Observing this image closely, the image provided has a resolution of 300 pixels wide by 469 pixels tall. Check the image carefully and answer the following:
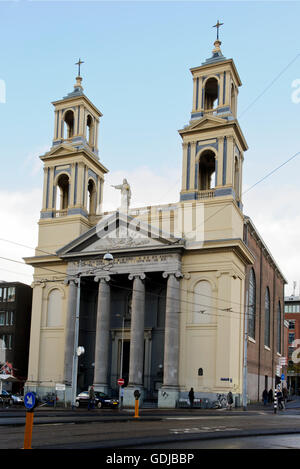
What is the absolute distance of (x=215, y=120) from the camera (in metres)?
51.4

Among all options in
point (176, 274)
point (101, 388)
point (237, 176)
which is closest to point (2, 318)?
point (101, 388)

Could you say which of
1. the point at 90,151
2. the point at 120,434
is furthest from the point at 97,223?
the point at 120,434

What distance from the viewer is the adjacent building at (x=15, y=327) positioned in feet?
210

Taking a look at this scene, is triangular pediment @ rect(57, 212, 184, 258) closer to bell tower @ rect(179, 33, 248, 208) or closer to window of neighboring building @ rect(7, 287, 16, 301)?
bell tower @ rect(179, 33, 248, 208)

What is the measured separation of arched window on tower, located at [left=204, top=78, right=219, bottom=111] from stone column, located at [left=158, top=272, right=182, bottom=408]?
56.2 ft

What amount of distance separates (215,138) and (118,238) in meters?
12.0

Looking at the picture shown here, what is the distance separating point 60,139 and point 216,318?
81.5ft

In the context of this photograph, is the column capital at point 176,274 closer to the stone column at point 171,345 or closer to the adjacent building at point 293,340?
the stone column at point 171,345

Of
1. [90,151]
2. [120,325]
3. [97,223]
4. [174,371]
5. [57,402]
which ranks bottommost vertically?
[57,402]

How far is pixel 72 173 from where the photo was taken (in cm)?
5744

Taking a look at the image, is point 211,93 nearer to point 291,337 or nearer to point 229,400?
point 229,400

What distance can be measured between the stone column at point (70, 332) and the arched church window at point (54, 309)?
252 cm

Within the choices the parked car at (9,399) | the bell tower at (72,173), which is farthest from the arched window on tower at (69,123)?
the parked car at (9,399)
